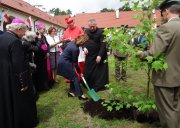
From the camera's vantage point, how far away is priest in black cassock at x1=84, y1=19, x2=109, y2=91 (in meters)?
6.73

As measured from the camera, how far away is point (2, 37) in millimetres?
3770

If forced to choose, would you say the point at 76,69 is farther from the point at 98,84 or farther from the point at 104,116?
the point at 104,116

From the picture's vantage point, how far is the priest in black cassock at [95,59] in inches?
265

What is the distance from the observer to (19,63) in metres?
3.76

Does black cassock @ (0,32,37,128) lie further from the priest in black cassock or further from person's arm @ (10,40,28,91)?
the priest in black cassock

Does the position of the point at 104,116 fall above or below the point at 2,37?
below

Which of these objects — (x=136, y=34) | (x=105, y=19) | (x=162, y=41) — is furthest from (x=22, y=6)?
(x=105, y=19)

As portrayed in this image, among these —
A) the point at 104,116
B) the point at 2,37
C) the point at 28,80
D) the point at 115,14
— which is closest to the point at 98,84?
the point at 104,116

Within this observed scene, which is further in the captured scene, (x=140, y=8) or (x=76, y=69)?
(x=76, y=69)

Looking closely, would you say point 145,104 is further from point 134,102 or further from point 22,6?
point 22,6

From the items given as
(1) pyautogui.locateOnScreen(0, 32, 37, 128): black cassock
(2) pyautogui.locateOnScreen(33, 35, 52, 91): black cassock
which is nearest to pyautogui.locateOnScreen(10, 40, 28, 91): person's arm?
(1) pyautogui.locateOnScreen(0, 32, 37, 128): black cassock

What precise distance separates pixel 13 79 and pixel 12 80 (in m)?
0.02

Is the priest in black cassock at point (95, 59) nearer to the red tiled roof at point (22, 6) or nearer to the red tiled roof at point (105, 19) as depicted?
the red tiled roof at point (22, 6)

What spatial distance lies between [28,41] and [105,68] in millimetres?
2526
